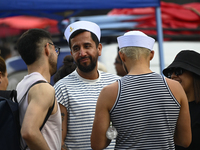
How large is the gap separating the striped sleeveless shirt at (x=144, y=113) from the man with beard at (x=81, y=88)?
592 millimetres

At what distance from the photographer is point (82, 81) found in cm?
235

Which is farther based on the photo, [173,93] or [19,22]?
[19,22]

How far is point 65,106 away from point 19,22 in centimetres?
417

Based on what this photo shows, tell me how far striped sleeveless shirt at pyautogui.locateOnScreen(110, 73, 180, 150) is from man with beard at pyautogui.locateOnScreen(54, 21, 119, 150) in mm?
592

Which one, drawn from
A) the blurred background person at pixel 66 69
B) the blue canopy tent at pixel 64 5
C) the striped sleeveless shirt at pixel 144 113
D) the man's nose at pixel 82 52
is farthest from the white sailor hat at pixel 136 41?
the blue canopy tent at pixel 64 5

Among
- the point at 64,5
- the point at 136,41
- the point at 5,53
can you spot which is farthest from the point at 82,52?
the point at 5,53

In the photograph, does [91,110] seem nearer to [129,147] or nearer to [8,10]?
[129,147]

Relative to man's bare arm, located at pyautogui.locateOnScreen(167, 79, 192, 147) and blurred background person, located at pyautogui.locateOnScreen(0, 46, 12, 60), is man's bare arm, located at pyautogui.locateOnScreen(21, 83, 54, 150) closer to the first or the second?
man's bare arm, located at pyautogui.locateOnScreen(167, 79, 192, 147)

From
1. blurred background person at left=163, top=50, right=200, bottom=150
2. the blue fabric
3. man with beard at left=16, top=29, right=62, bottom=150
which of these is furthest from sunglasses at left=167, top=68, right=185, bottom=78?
the blue fabric

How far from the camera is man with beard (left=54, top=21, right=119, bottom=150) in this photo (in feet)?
7.13

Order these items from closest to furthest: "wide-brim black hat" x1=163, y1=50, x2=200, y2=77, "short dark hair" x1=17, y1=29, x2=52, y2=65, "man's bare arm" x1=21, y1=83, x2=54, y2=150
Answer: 1. "man's bare arm" x1=21, y1=83, x2=54, y2=150
2. "short dark hair" x1=17, y1=29, x2=52, y2=65
3. "wide-brim black hat" x1=163, y1=50, x2=200, y2=77

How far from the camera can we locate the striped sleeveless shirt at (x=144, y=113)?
5.28ft

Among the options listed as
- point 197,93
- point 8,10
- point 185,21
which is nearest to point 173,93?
point 197,93

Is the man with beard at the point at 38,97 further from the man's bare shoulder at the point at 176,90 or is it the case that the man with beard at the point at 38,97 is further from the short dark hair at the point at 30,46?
the man's bare shoulder at the point at 176,90
